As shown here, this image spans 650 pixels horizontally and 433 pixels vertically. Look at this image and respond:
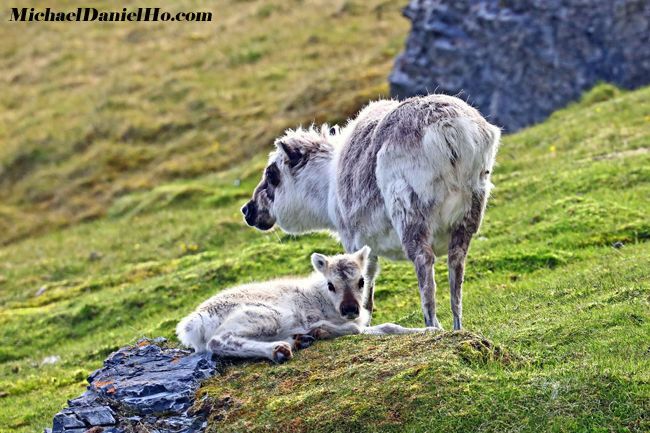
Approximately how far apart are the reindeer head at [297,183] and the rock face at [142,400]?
158 inches

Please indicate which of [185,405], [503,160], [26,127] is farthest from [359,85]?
[185,405]

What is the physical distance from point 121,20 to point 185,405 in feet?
181

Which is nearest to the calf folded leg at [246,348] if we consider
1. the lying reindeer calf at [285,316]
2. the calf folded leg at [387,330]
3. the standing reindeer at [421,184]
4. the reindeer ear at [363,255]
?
the lying reindeer calf at [285,316]

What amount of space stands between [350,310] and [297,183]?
13.1ft

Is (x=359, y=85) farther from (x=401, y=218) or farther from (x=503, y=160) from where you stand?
(x=401, y=218)

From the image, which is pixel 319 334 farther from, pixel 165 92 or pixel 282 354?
pixel 165 92

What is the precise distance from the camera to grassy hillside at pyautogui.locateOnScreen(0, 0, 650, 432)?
10.0 meters

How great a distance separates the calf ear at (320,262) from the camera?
508 inches

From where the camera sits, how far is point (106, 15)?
63.4m

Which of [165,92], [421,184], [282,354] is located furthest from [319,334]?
[165,92]

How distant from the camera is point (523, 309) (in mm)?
14367

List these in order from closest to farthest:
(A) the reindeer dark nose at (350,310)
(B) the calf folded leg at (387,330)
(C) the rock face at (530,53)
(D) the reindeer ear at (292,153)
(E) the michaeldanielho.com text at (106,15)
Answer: (A) the reindeer dark nose at (350,310)
(B) the calf folded leg at (387,330)
(D) the reindeer ear at (292,153)
(C) the rock face at (530,53)
(E) the michaeldanielho.com text at (106,15)

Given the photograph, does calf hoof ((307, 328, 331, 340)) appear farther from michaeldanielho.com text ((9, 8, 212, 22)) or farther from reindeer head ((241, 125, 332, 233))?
michaeldanielho.com text ((9, 8, 212, 22))

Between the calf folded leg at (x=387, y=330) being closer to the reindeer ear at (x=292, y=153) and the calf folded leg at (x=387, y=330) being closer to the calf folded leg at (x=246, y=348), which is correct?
the calf folded leg at (x=246, y=348)
